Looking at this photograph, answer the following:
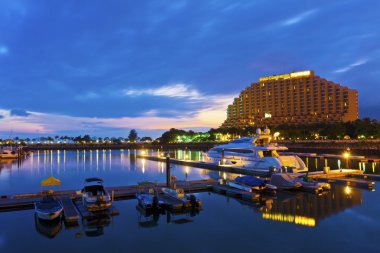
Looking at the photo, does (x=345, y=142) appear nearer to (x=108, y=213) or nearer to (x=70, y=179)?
(x=70, y=179)

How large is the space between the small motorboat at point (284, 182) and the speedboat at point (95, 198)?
19.7 m

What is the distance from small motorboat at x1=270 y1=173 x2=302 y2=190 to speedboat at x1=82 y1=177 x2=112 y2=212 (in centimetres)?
1970

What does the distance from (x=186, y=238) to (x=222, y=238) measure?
2422 millimetres

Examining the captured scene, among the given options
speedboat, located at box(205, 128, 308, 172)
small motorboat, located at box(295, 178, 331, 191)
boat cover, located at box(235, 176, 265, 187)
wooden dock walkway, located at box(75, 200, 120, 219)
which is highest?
speedboat, located at box(205, 128, 308, 172)

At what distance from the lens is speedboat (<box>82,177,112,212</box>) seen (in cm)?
2591

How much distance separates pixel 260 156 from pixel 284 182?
16.0 metres

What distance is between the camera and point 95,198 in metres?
26.4

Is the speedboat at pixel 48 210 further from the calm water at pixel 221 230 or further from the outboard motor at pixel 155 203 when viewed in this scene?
the outboard motor at pixel 155 203

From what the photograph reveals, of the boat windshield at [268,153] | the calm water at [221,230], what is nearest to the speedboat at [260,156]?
the boat windshield at [268,153]

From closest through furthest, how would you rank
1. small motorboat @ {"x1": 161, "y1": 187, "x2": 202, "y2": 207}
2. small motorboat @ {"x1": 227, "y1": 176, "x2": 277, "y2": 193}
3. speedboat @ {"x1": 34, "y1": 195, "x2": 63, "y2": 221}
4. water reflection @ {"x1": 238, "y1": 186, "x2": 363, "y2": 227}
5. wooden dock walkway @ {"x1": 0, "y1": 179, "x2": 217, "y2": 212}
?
speedboat @ {"x1": 34, "y1": 195, "x2": 63, "y2": 221}
water reflection @ {"x1": 238, "y1": 186, "x2": 363, "y2": 227}
wooden dock walkway @ {"x1": 0, "y1": 179, "x2": 217, "y2": 212}
small motorboat @ {"x1": 161, "y1": 187, "x2": 202, "y2": 207}
small motorboat @ {"x1": 227, "y1": 176, "x2": 277, "y2": 193}

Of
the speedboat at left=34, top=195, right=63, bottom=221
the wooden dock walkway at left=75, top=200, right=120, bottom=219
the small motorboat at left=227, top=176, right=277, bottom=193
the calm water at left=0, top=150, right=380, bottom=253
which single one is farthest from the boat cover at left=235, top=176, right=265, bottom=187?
the speedboat at left=34, top=195, right=63, bottom=221

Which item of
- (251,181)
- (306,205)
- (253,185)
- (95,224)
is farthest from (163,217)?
(306,205)

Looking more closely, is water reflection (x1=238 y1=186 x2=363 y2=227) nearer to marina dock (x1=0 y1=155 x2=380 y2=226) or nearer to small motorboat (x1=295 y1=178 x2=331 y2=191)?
small motorboat (x1=295 y1=178 x2=331 y2=191)

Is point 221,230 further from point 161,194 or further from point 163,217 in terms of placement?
point 161,194
